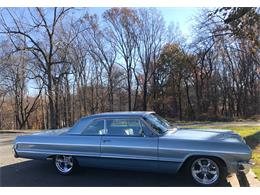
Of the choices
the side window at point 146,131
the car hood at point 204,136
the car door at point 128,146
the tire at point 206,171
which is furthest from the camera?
the side window at point 146,131

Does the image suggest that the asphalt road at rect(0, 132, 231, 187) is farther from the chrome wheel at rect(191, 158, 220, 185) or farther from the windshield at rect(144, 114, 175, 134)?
the windshield at rect(144, 114, 175, 134)

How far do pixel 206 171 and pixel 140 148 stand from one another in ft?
4.33

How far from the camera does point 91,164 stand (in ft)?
25.1

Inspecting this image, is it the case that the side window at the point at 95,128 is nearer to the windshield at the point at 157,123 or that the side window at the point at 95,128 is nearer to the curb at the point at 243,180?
the windshield at the point at 157,123

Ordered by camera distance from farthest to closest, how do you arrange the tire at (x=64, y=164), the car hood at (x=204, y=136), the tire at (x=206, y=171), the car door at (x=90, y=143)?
the tire at (x=64, y=164)
the car door at (x=90, y=143)
the car hood at (x=204, y=136)
the tire at (x=206, y=171)

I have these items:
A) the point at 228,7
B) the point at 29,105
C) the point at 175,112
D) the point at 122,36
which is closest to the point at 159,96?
the point at 175,112

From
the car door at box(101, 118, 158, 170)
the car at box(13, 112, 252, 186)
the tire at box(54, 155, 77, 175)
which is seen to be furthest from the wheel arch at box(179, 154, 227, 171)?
the tire at box(54, 155, 77, 175)

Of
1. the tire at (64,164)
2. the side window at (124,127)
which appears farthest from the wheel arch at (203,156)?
the tire at (64,164)

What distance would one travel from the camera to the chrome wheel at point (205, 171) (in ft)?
22.1

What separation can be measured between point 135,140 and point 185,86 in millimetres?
39845

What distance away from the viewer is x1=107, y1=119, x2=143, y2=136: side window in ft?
24.2

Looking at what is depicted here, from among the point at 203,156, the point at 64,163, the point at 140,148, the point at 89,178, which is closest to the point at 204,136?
the point at 203,156

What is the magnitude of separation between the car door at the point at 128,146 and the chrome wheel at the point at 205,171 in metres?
0.76
